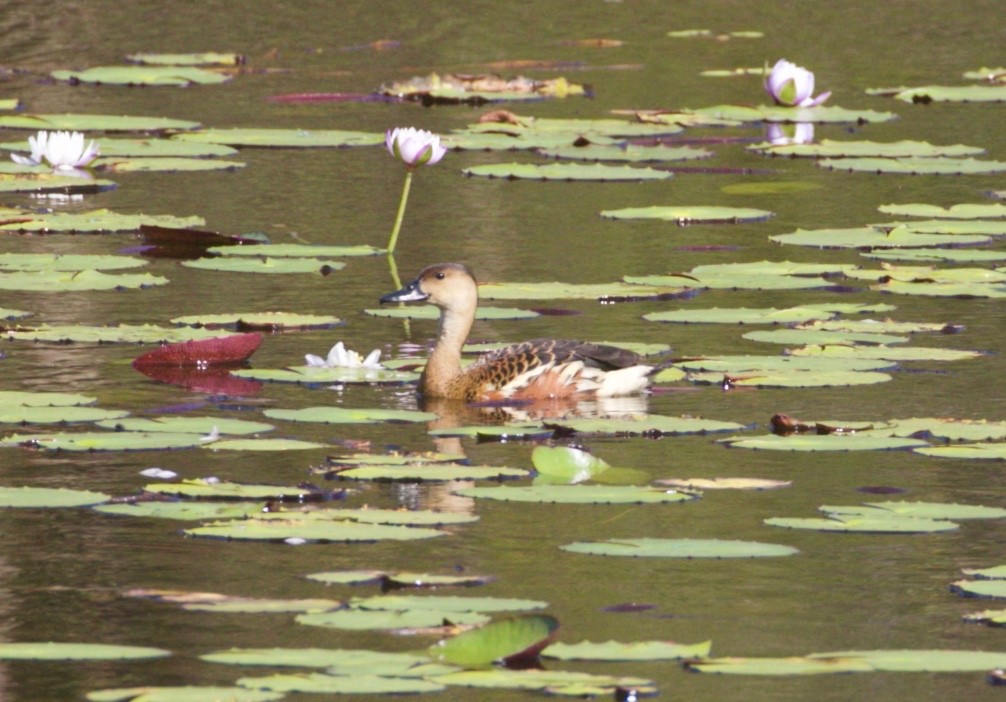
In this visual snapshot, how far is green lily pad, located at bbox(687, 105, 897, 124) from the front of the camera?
15234 millimetres

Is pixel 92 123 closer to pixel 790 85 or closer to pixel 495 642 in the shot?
pixel 790 85

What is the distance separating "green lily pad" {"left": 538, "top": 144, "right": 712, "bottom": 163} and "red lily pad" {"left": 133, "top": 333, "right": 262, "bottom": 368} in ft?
18.2

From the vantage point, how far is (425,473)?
6.23 metres

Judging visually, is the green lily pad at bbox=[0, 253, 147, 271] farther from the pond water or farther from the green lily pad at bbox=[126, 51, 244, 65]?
the green lily pad at bbox=[126, 51, 244, 65]

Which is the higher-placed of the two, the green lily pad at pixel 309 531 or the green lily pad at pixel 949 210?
the green lily pad at pixel 949 210

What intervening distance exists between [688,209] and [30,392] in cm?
483

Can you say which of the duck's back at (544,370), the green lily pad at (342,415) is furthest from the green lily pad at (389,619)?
the duck's back at (544,370)

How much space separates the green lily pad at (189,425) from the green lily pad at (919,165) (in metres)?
6.67

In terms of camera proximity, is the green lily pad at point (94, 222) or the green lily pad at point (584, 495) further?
the green lily pad at point (94, 222)

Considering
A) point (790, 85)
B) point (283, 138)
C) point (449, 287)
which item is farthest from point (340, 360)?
point (790, 85)

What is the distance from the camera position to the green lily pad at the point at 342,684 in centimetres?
439

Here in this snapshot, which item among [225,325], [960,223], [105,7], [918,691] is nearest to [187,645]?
[918,691]

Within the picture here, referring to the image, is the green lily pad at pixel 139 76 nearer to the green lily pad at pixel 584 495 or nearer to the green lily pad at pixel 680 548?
the green lily pad at pixel 584 495

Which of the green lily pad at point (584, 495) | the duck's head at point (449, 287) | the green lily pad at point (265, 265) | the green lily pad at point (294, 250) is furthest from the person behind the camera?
the green lily pad at point (294, 250)
